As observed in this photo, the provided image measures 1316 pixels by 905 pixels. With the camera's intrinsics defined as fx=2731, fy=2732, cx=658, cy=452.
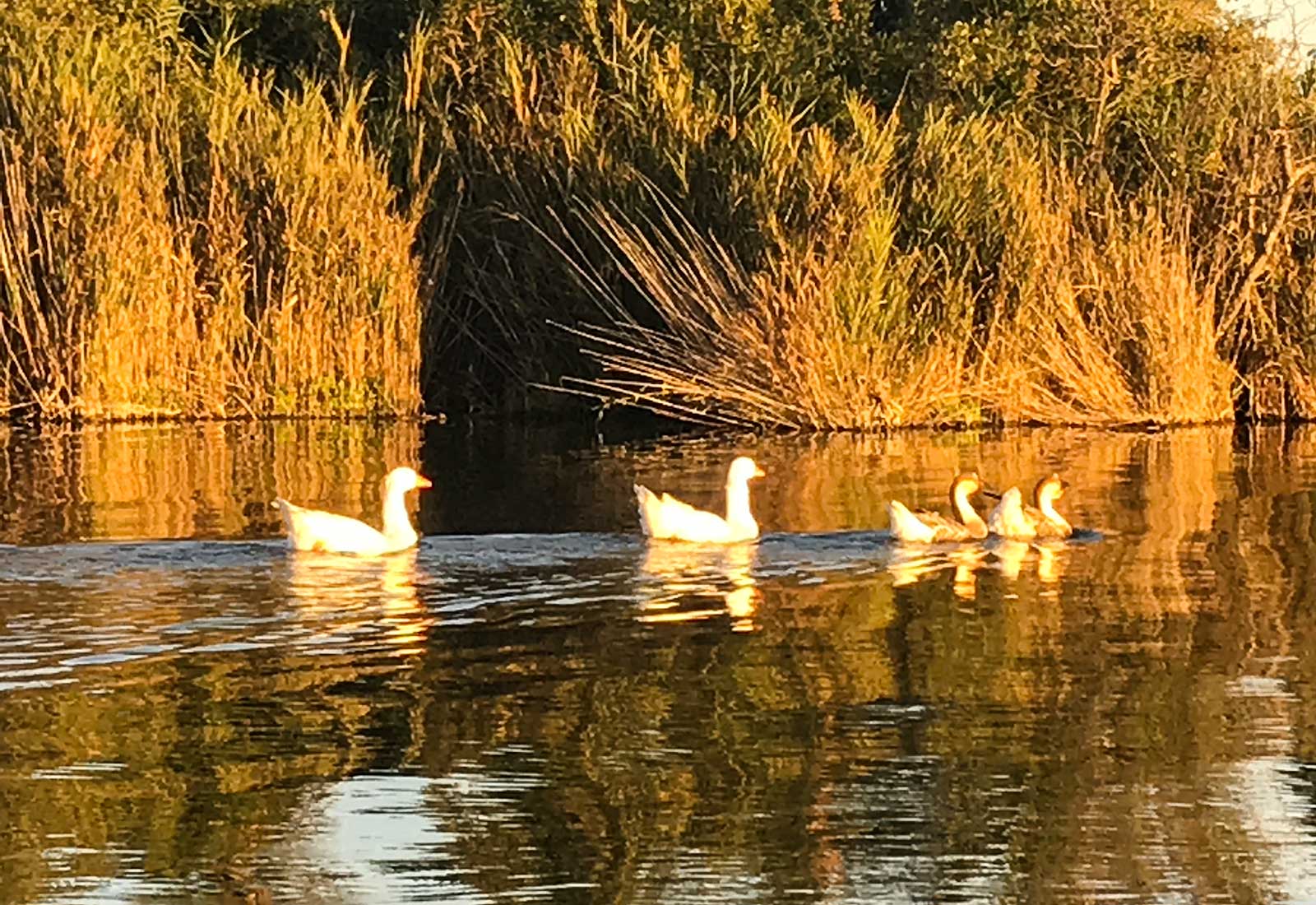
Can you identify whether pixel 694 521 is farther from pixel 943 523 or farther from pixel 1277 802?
pixel 1277 802

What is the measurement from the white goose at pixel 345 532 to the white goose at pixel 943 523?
2.79m

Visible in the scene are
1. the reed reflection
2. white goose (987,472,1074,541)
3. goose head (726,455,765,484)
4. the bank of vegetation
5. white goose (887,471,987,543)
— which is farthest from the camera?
the bank of vegetation

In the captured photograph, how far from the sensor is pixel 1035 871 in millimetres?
8047

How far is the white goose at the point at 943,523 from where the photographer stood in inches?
620

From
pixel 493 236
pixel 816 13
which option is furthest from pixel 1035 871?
pixel 816 13

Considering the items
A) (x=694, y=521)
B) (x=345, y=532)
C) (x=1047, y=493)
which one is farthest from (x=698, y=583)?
(x=1047, y=493)

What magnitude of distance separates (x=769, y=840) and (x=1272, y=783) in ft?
6.41

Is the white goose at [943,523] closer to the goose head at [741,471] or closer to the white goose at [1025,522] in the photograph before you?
the white goose at [1025,522]

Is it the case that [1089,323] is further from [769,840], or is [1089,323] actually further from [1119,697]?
[769,840]

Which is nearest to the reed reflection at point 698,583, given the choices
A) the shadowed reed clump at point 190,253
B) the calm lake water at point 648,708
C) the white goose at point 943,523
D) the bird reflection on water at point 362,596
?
the calm lake water at point 648,708

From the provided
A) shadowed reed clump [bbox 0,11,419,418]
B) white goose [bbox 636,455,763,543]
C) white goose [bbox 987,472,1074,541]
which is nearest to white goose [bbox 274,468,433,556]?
white goose [bbox 636,455,763,543]

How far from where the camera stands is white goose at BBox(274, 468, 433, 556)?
1488 cm

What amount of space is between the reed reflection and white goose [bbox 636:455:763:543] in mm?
61

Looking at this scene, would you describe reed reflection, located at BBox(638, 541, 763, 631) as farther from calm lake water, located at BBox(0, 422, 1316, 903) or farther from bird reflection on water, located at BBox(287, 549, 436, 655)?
bird reflection on water, located at BBox(287, 549, 436, 655)
